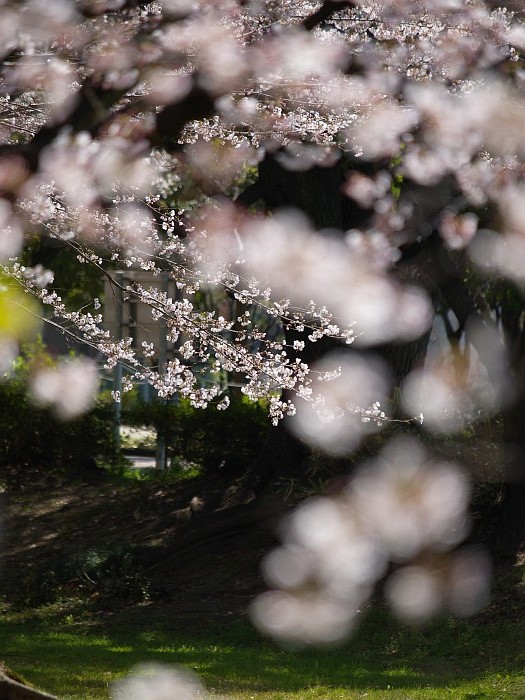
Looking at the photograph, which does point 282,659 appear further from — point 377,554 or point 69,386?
point 69,386

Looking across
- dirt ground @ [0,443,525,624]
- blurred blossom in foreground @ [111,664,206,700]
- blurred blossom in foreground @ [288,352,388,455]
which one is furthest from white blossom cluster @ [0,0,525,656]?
blurred blossom in foreground @ [111,664,206,700]

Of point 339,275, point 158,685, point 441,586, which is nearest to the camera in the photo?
point 158,685

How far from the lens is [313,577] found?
24.8 feet

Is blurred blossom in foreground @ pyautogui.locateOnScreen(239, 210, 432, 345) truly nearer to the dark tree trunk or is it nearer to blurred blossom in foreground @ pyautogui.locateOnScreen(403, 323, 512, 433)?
the dark tree trunk

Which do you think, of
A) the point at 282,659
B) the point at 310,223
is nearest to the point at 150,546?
the point at 282,659

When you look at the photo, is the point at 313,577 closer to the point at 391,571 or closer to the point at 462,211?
the point at 391,571

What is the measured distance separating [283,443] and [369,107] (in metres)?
3.85

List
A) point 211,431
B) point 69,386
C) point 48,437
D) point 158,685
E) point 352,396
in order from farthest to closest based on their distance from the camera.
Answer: point 69,386, point 48,437, point 211,431, point 352,396, point 158,685

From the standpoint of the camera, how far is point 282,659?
6.14 meters

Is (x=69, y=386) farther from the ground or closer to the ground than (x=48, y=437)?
closer to the ground

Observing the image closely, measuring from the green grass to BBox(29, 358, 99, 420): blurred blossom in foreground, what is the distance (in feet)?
14.4

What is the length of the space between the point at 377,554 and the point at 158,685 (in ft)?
8.89

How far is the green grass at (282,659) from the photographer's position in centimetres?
535

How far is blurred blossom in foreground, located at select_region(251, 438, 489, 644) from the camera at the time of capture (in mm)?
7160
